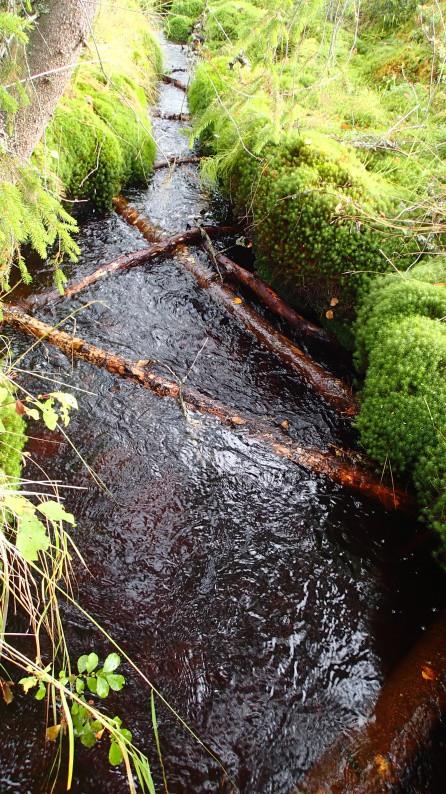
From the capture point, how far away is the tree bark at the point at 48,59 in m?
2.21

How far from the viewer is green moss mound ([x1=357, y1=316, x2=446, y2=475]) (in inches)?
119

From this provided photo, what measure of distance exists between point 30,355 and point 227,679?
2.80 m

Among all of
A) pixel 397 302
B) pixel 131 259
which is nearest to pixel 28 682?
pixel 397 302

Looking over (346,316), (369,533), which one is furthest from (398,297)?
(369,533)

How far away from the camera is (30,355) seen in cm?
374

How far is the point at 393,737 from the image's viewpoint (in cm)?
204

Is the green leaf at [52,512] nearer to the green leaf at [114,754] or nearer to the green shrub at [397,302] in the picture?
the green leaf at [114,754]

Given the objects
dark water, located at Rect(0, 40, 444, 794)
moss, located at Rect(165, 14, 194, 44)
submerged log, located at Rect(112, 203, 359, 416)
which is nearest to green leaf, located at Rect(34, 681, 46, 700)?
dark water, located at Rect(0, 40, 444, 794)

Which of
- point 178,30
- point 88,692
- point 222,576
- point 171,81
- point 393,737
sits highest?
point 178,30

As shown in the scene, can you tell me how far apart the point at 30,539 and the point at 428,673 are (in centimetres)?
202

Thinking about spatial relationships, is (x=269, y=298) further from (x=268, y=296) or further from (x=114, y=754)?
(x=114, y=754)

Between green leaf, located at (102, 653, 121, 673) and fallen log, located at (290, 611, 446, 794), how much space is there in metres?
→ 0.92

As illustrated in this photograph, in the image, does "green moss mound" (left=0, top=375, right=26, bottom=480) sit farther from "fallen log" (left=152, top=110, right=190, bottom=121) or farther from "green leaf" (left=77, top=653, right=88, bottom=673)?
"fallen log" (left=152, top=110, right=190, bottom=121)

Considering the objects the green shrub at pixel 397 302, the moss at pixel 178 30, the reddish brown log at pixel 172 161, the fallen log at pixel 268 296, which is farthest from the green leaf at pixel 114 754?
the moss at pixel 178 30
